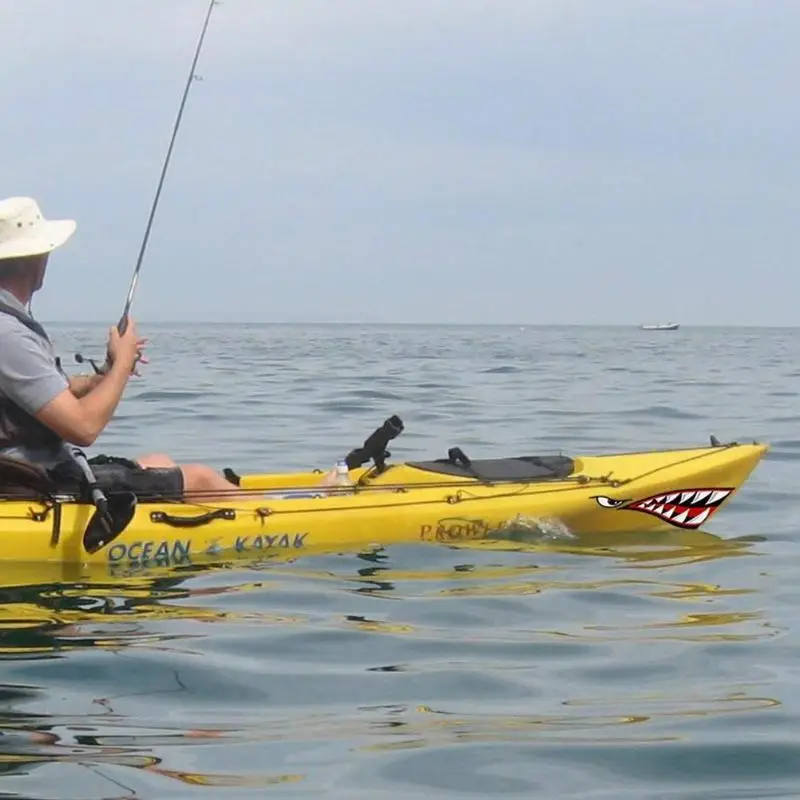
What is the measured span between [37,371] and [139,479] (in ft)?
3.39

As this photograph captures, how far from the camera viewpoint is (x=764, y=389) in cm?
2080

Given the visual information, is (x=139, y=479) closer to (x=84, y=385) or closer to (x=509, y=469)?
(x=84, y=385)

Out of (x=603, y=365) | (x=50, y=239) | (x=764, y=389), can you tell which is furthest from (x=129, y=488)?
(x=603, y=365)

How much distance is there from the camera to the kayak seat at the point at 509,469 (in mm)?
7359

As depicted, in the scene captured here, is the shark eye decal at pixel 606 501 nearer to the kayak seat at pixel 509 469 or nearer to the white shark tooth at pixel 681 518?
the kayak seat at pixel 509 469

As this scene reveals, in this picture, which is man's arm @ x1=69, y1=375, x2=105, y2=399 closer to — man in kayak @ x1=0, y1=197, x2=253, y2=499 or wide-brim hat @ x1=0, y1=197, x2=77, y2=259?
man in kayak @ x1=0, y1=197, x2=253, y2=499

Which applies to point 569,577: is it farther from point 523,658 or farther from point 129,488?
point 129,488

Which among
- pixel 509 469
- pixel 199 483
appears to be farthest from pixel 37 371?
pixel 509 469

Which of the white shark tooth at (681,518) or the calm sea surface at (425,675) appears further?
the white shark tooth at (681,518)

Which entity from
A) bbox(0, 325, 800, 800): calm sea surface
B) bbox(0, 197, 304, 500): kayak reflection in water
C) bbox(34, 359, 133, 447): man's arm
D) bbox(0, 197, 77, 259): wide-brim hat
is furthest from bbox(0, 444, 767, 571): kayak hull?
bbox(0, 197, 77, 259): wide-brim hat

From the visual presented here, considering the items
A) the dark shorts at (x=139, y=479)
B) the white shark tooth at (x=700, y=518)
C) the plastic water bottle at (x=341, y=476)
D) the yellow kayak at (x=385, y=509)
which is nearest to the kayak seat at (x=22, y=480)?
the yellow kayak at (x=385, y=509)

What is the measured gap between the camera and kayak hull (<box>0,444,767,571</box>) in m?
6.00

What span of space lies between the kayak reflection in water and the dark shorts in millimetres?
302

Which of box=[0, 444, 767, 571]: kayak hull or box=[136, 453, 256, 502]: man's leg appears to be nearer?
box=[0, 444, 767, 571]: kayak hull
